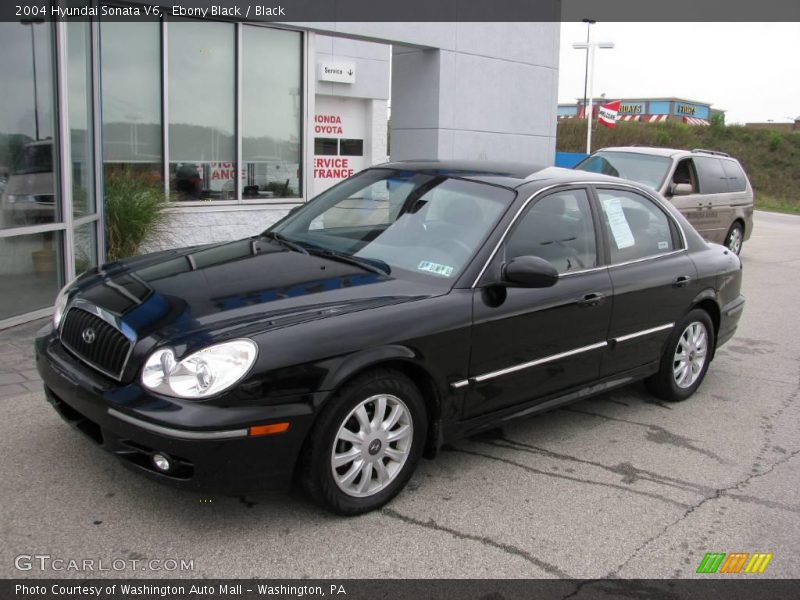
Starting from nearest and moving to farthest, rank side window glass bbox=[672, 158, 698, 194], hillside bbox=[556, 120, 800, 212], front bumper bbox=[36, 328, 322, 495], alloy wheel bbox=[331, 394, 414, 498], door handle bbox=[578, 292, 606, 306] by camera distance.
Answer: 1. front bumper bbox=[36, 328, 322, 495]
2. alloy wheel bbox=[331, 394, 414, 498]
3. door handle bbox=[578, 292, 606, 306]
4. side window glass bbox=[672, 158, 698, 194]
5. hillside bbox=[556, 120, 800, 212]

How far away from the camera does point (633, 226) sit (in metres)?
5.38

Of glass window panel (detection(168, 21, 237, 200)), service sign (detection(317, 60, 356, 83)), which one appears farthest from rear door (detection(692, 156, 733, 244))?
service sign (detection(317, 60, 356, 83))

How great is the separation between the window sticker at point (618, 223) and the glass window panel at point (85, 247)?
205 inches

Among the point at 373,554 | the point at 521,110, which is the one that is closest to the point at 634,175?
the point at 521,110

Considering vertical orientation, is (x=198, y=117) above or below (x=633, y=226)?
above

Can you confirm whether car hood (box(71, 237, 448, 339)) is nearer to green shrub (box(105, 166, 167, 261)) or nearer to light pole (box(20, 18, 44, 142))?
light pole (box(20, 18, 44, 142))

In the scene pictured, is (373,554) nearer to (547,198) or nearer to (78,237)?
(547,198)

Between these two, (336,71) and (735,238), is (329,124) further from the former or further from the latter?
(735,238)

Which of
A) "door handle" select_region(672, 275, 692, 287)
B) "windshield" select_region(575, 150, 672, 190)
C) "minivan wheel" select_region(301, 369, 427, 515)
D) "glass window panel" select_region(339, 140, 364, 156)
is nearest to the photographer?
"minivan wheel" select_region(301, 369, 427, 515)

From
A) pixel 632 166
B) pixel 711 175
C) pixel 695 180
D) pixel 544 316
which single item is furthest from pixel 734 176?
pixel 544 316

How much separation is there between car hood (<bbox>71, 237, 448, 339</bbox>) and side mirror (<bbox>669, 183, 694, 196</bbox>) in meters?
8.53

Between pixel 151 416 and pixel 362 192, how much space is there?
7.60 ft

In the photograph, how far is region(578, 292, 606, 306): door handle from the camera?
4730 mm

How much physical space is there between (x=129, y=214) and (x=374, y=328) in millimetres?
5990
